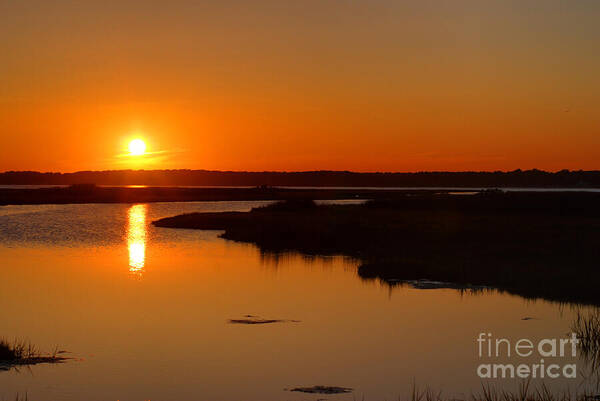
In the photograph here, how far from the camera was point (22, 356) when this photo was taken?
16.9 meters

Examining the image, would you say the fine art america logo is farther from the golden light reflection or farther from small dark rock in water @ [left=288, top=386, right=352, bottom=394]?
the golden light reflection

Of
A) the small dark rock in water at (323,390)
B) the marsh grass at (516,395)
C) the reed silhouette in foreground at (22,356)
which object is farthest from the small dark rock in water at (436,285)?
the reed silhouette in foreground at (22,356)

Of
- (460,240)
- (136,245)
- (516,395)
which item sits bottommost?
(136,245)

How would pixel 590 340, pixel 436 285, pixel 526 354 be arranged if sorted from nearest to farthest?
pixel 526 354 < pixel 590 340 < pixel 436 285

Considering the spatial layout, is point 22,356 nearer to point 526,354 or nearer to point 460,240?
point 526,354

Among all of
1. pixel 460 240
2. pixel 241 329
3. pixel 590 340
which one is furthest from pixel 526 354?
pixel 460 240

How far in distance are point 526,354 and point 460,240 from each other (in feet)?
80.6

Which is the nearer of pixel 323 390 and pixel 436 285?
pixel 323 390

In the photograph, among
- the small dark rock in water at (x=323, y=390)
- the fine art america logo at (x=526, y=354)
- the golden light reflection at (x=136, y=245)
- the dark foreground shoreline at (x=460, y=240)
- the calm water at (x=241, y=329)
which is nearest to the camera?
the small dark rock in water at (x=323, y=390)

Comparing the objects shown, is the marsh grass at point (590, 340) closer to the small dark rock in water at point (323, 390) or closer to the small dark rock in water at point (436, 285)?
the small dark rock in water at point (323, 390)

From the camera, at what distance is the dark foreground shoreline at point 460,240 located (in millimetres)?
28656

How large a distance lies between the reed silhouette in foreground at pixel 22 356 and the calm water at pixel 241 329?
0.50 metres

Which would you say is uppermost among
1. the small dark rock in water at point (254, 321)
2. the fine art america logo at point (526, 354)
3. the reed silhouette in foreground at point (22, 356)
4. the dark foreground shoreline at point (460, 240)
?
the dark foreground shoreline at point (460, 240)

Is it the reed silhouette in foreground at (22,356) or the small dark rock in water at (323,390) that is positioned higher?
the reed silhouette in foreground at (22,356)
